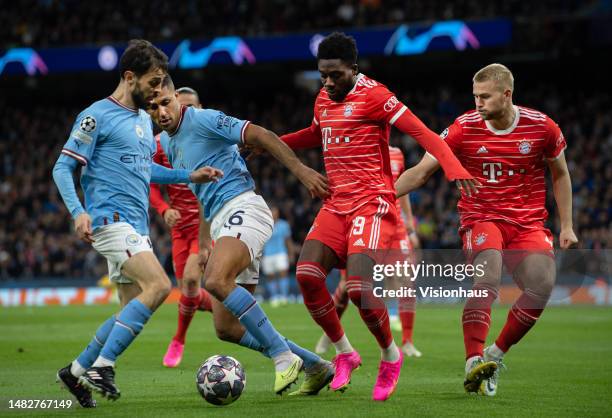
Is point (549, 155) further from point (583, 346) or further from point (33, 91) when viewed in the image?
point (33, 91)

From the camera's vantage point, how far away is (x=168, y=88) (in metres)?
7.60

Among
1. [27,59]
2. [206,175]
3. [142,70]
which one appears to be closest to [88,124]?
[142,70]

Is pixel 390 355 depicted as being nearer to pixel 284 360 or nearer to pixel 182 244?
pixel 284 360

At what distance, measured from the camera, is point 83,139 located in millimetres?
6793

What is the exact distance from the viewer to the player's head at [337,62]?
712cm

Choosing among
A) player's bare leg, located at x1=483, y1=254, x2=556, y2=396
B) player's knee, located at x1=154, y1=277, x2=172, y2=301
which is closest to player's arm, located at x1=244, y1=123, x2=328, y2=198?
player's knee, located at x1=154, y1=277, x2=172, y2=301

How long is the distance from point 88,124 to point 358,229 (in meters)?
2.07

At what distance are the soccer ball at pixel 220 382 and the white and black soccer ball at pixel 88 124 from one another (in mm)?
1854

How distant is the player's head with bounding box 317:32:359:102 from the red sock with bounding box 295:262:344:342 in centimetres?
134

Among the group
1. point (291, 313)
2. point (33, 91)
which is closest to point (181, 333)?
point (291, 313)

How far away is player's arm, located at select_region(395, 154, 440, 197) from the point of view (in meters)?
7.52

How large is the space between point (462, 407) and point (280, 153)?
219cm

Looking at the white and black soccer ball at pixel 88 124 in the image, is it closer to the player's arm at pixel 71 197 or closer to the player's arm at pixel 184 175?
the player's arm at pixel 71 197

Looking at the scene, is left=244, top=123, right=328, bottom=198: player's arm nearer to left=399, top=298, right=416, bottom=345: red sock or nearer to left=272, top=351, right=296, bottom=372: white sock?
left=272, top=351, right=296, bottom=372: white sock
